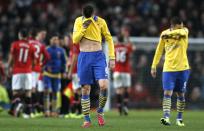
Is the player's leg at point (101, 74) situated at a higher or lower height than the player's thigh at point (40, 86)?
higher

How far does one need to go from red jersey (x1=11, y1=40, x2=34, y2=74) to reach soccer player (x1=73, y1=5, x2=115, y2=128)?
19.0ft

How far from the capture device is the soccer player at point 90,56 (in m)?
17.3

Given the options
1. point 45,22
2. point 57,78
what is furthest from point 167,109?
point 45,22

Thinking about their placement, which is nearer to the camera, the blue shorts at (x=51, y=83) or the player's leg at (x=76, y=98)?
the blue shorts at (x=51, y=83)

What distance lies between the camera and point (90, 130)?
16.3 m

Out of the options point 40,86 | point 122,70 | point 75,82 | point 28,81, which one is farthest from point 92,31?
point 122,70

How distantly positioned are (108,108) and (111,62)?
13.1 meters

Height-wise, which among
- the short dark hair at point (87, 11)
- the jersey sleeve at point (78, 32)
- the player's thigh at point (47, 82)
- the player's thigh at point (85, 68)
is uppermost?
the short dark hair at point (87, 11)

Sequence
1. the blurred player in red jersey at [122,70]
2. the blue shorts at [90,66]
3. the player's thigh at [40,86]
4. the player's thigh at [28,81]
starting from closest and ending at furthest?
the blue shorts at [90,66] < the player's thigh at [28,81] < the player's thigh at [40,86] < the blurred player in red jersey at [122,70]

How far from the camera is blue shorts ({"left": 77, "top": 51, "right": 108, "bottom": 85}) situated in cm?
1738

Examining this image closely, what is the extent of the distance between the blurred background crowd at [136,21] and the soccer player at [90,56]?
13.6 meters

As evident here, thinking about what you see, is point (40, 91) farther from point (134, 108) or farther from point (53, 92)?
point (134, 108)

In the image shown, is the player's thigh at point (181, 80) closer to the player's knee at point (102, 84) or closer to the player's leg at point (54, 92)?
the player's knee at point (102, 84)

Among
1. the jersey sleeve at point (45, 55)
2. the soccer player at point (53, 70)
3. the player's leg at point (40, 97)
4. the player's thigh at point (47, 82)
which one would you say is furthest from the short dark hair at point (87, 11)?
the player's leg at point (40, 97)
